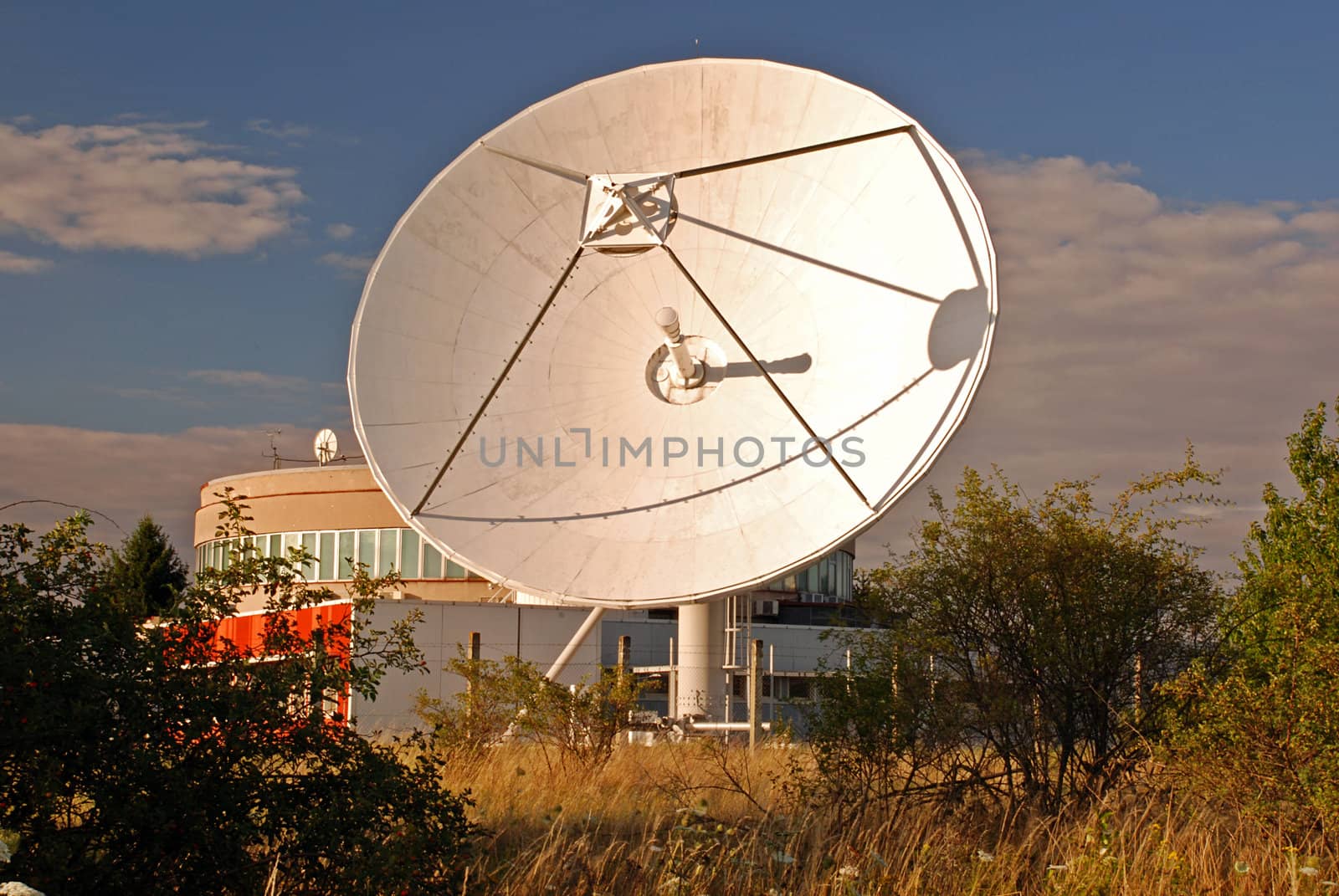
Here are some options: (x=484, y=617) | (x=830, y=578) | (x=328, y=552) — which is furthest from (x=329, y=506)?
(x=830, y=578)

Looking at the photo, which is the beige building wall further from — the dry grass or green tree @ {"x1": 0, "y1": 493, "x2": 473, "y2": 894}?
green tree @ {"x1": 0, "y1": 493, "x2": 473, "y2": 894}

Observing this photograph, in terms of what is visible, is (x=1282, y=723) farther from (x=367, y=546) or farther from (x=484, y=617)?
(x=367, y=546)

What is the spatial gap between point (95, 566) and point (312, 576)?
1583 inches

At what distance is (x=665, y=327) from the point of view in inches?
664

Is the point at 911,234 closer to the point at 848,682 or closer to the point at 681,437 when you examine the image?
the point at 681,437

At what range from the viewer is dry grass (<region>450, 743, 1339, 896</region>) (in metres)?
→ 8.70

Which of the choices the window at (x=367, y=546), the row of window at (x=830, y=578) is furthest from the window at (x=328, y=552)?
the row of window at (x=830, y=578)

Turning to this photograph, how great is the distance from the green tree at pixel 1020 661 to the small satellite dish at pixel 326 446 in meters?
39.1

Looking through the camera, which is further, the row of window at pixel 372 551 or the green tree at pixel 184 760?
the row of window at pixel 372 551

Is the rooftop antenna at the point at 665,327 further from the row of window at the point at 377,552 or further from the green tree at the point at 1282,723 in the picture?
the row of window at the point at 377,552

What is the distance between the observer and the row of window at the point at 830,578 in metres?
54.6

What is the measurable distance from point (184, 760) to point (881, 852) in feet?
17.0

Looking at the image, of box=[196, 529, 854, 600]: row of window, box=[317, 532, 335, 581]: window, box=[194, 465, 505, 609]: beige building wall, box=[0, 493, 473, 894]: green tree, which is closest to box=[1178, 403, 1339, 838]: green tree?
box=[0, 493, 473, 894]: green tree

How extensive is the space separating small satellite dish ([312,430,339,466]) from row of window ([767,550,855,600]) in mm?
17811
